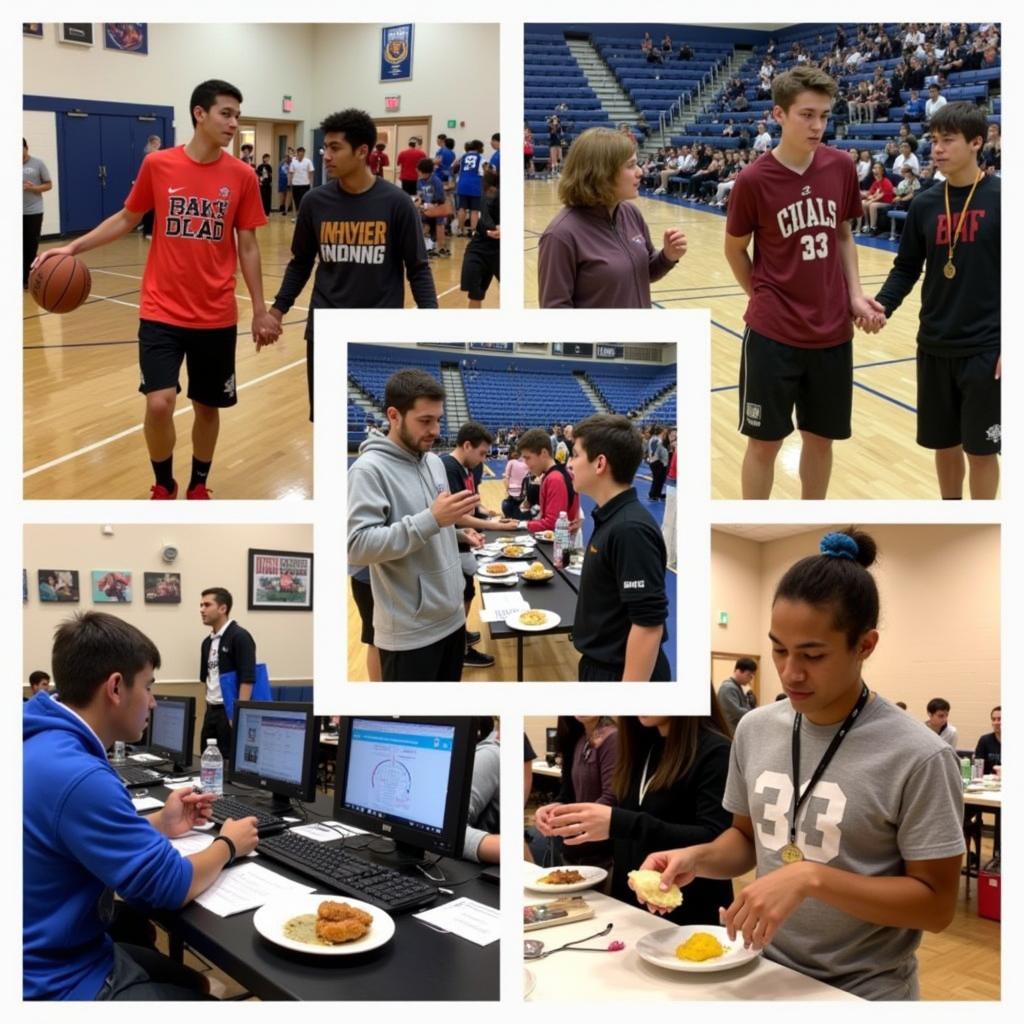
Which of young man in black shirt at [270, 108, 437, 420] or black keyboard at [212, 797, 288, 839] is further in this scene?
black keyboard at [212, 797, 288, 839]

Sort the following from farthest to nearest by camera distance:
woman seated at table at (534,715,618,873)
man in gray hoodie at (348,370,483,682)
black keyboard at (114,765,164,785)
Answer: black keyboard at (114,765,164,785) → woman seated at table at (534,715,618,873) → man in gray hoodie at (348,370,483,682)

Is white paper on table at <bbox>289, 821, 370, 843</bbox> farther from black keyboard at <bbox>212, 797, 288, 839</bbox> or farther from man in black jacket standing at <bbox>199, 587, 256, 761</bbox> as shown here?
man in black jacket standing at <bbox>199, 587, 256, 761</bbox>

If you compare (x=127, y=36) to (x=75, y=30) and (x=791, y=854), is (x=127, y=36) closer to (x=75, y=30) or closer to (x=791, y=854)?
(x=75, y=30)

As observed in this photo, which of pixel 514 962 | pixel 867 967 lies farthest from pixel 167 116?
pixel 867 967

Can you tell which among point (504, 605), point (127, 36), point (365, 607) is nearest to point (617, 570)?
point (504, 605)

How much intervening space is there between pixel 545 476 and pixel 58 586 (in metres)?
3.02

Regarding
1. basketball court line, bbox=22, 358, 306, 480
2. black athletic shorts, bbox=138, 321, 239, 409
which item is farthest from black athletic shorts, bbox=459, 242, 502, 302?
basketball court line, bbox=22, 358, 306, 480

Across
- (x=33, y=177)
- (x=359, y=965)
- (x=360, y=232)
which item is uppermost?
(x=33, y=177)

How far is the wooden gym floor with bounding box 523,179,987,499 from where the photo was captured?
90.4 inches

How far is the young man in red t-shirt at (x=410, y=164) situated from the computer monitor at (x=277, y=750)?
170 cm

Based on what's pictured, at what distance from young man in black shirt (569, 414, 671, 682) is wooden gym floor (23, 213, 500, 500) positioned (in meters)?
1.03

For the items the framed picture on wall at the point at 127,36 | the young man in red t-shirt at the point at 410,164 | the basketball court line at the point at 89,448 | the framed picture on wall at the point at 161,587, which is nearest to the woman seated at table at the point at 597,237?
the framed picture on wall at the point at 127,36

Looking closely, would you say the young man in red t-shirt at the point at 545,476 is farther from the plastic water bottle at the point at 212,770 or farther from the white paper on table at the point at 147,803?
the white paper on table at the point at 147,803

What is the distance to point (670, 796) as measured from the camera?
252 cm
